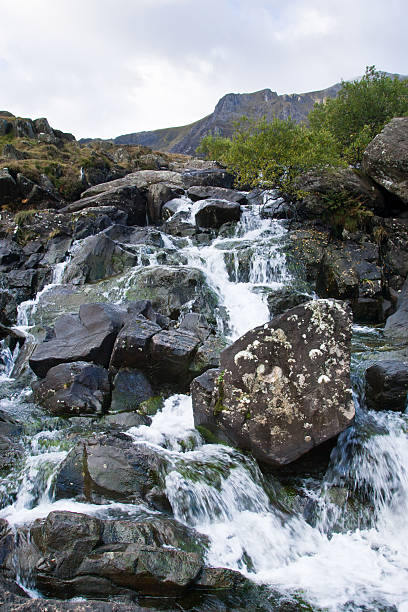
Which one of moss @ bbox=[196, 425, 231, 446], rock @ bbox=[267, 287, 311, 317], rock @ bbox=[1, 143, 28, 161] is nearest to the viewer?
moss @ bbox=[196, 425, 231, 446]

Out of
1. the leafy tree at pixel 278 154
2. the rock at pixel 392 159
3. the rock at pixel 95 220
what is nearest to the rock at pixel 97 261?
the rock at pixel 95 220

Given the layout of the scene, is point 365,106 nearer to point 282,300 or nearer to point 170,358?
point 282,300

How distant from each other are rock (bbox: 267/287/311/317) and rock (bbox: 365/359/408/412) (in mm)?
7429

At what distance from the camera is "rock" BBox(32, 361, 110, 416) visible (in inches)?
395

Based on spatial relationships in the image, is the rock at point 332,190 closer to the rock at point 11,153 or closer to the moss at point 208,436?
the moss at point 208,436

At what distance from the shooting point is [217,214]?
83.9 ft

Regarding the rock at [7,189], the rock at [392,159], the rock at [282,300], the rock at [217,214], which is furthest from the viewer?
the rock at [7,189]

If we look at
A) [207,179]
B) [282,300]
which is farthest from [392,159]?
[207,179]

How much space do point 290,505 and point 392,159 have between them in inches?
723

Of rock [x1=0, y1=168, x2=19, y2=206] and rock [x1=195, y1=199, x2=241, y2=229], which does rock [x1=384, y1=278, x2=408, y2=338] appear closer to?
rock [x1=195, y1=199, x2=241, y2=229]

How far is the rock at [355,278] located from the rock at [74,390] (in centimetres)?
1176

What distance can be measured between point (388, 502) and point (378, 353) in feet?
18.6

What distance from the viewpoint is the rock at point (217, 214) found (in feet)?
83.5

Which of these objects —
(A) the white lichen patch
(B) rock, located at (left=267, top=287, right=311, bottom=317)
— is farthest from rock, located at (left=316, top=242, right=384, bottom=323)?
(A) the white lichen patch
